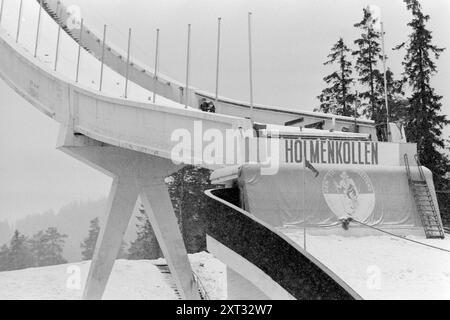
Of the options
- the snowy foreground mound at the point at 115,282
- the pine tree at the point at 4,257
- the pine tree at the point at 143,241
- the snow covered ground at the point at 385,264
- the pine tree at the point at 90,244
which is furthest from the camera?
the pine tree at the point at 90,244

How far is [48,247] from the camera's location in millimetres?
87312

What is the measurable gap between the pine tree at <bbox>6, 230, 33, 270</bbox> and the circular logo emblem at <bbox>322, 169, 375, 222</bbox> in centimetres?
7659

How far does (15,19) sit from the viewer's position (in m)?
26.2

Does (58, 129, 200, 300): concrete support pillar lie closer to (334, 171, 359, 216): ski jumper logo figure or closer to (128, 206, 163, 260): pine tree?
(334, 171, 359, 216): ski jumper logo figure

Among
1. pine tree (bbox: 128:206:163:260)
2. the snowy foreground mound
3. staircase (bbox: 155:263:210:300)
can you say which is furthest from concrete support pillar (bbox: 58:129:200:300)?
pine tree (bbox: 128:206:163:260)

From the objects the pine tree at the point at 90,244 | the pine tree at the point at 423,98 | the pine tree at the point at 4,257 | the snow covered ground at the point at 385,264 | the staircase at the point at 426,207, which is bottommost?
the pine tree at the point at 4,257

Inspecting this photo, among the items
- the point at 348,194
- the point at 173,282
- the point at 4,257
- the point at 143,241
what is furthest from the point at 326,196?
the point at 4,257

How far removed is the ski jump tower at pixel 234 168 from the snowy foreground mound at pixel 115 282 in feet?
6.65

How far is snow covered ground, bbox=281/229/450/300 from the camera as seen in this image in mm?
7352

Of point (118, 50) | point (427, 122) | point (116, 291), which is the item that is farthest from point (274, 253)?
point (427, 122)

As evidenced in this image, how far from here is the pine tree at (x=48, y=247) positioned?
8444cm

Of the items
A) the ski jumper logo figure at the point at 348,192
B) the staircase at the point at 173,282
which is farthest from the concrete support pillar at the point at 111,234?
the ski jumper logo figure at the point at 348,192

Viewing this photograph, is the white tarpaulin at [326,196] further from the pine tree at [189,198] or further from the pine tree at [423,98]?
the pine tree at [189,198]
